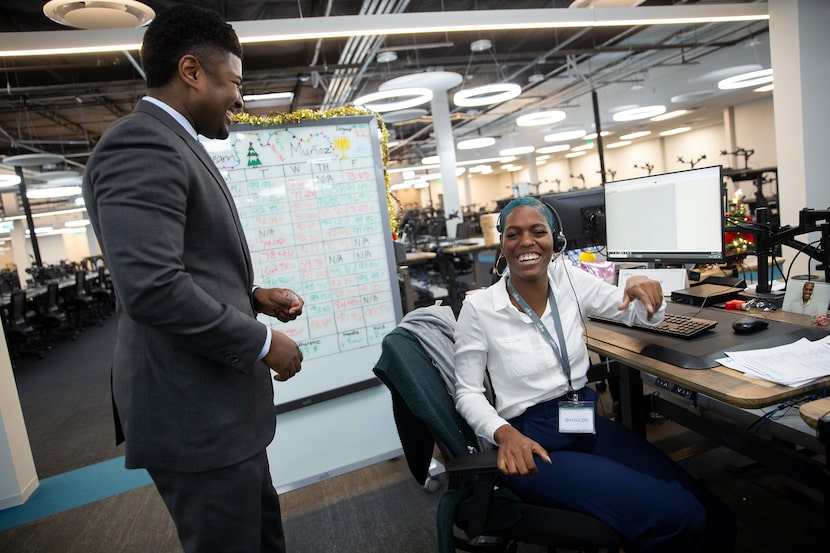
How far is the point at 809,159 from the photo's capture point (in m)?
4.35

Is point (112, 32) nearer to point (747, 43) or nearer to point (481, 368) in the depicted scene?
point (481, 368)

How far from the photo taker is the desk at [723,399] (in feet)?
3.91

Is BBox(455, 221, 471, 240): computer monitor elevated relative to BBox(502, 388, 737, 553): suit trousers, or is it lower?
elevated

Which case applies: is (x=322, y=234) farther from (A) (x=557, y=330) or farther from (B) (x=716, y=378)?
(B) (x=716, y=378)

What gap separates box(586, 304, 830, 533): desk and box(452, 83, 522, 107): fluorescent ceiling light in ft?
16.4

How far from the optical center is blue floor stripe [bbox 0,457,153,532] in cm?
279

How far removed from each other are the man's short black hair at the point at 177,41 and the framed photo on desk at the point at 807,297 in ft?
6.59

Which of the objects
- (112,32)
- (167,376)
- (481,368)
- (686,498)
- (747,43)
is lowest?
(686,498)

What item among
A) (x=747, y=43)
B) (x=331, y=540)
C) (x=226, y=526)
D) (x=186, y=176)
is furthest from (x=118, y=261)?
(x=747, y=43)

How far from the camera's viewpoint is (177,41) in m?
1.06

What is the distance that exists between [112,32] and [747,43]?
11206mm

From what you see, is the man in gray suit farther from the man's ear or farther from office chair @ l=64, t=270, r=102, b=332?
office chair @ l=64, t=270, r=102, b=332

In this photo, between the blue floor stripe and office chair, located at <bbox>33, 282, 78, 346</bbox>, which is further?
office chair, located at <bbox>33, 282, 78, 346</bbox>

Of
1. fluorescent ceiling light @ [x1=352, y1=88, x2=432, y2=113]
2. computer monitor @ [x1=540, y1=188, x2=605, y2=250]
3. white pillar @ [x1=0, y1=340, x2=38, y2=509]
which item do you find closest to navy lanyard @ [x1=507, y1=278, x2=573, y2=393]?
computer monitor @ [x1=540, y1=188, x2=605, y2=250]
